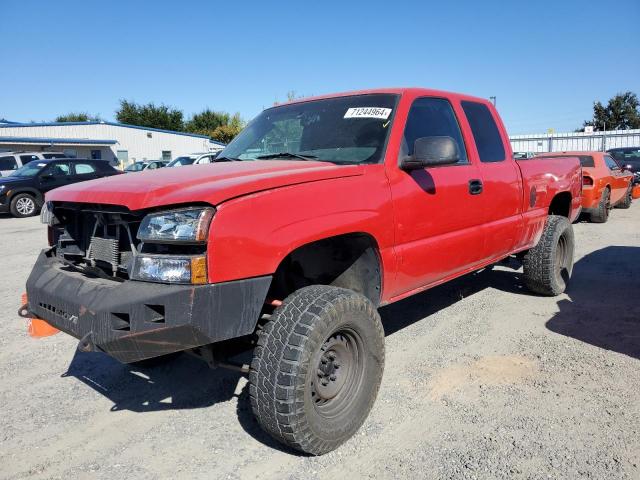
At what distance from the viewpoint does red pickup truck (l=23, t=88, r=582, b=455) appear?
7.46 feet

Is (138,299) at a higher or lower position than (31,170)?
lower

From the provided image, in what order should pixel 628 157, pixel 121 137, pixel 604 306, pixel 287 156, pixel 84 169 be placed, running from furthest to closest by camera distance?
pixel 121 137 < pixel 628 157 < pixel 84 169 < pixel 604 306 < pixel 287 156

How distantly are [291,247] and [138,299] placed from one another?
2.44 feet

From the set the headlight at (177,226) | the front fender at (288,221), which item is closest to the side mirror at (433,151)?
the front fender at (288,221)

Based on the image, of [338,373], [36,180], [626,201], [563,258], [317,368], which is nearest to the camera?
[317,368]

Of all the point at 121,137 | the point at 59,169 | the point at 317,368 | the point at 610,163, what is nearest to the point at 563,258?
the point at 317,368

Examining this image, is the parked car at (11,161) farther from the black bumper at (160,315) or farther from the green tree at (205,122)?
the green tree at (205,122)

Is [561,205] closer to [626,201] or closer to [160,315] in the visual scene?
[160,315]

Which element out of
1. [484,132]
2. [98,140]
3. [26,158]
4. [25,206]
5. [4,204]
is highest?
[98,140]

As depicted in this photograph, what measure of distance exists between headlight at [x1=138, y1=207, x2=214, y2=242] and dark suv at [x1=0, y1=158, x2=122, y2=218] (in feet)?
44.5

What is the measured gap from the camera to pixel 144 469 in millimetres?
2580

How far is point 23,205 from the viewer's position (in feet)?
49.8

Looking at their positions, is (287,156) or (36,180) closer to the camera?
(287,156)

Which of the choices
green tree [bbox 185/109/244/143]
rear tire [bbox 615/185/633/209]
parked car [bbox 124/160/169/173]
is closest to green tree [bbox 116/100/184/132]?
green tree [bbox 185/109/244/143]
